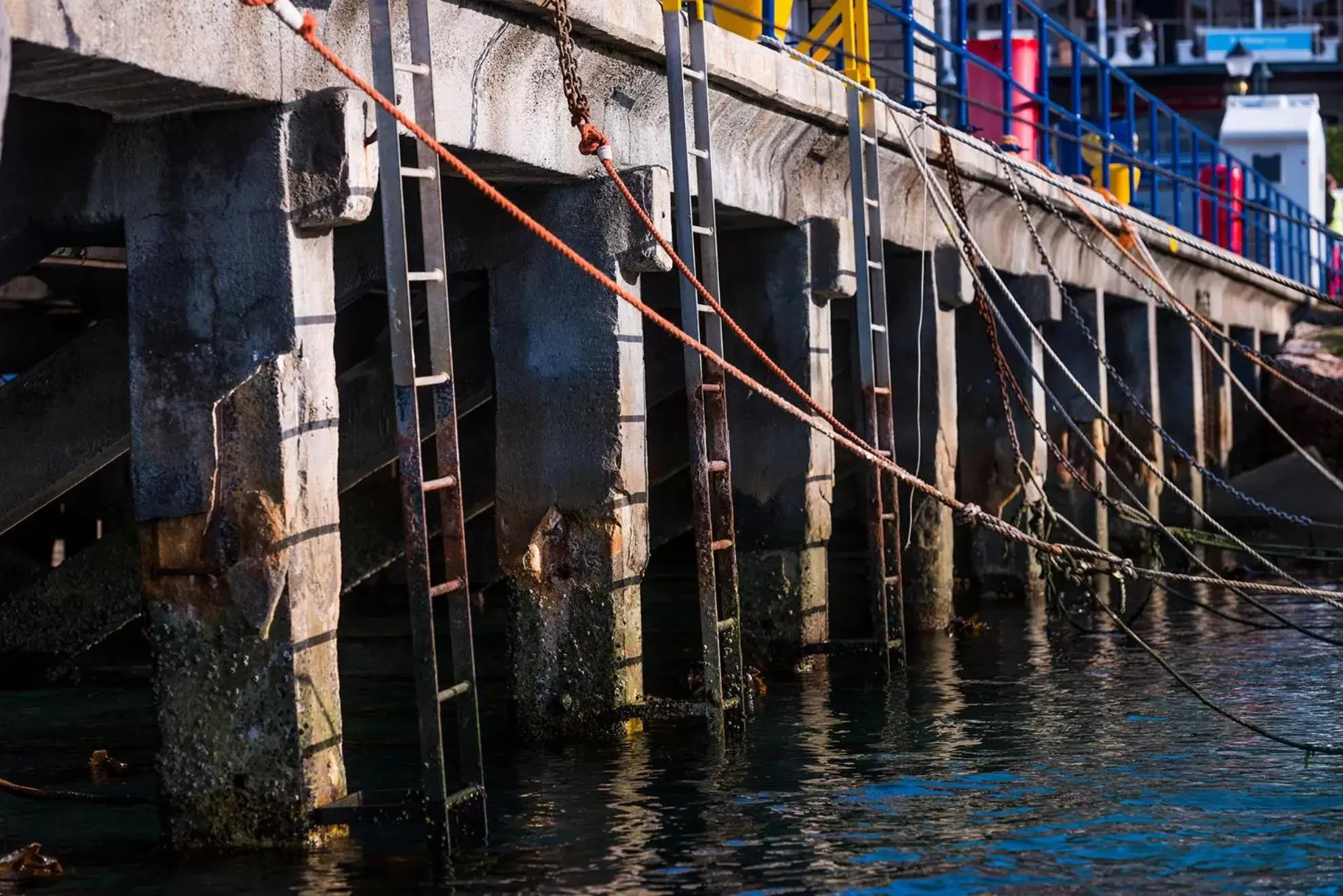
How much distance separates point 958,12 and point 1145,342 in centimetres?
661

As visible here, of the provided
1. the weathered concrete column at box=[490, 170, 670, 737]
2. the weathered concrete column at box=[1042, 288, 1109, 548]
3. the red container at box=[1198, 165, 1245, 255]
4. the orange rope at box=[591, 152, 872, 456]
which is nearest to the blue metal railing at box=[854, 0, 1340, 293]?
the red container at box=[1198, 165, 1245, 255]

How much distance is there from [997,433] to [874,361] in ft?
14.2

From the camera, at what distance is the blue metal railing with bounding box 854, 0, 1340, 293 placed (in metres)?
13.1

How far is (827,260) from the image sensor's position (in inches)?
444

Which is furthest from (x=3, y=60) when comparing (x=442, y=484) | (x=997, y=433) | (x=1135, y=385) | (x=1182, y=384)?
(x=1182, y=384)

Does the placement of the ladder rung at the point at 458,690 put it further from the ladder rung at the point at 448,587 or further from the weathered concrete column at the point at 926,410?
the weathered concrete column at the point at 926,410

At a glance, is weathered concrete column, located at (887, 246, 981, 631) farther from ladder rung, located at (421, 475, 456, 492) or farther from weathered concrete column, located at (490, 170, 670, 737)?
ladder rung, located at (421, 475, 456, 492)

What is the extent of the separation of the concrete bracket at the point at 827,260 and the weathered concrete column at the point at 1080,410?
17.5 ft

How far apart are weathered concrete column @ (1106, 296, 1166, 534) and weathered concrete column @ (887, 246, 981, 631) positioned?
589 cm

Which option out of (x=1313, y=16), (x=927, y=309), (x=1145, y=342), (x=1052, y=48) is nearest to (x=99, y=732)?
(x=927, y=309)

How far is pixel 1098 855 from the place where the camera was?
6703 mm

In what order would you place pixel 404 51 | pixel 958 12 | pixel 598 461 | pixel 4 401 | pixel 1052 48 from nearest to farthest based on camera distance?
pixel 404 51 → pixel 598 461 → pixel 4 401 → pixel 958 12 → pixel 1052 48

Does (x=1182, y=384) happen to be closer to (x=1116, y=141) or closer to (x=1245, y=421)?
(x=1245, y=421)

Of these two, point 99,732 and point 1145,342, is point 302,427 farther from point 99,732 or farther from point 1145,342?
point 1145,342
